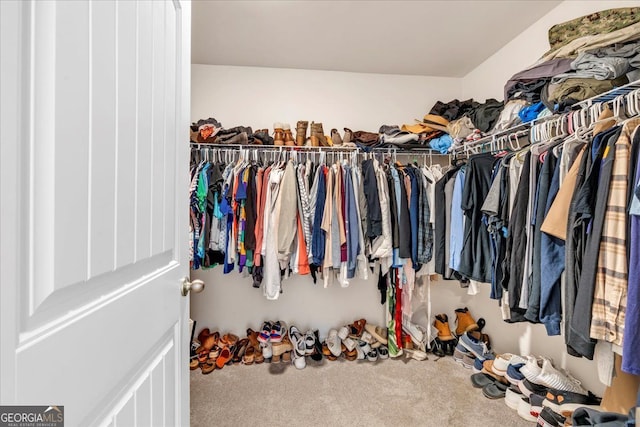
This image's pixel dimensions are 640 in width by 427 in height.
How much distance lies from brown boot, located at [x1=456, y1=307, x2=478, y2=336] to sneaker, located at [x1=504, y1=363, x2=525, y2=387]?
0.61 m

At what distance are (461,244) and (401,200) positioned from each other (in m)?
0.50

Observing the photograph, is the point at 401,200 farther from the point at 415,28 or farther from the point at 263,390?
the point at 263,390

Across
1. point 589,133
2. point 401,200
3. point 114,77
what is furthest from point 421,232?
point 114,77

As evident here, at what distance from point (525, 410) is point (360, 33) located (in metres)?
2.72

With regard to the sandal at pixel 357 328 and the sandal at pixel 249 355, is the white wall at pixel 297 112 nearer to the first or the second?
the sandal at pixel 357 328

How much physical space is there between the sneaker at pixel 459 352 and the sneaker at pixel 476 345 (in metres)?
0.03

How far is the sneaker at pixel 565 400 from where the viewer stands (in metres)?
1.44

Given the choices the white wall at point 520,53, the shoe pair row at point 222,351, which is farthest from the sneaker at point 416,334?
the white wall at point 520,53

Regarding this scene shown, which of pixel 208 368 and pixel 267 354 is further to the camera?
pixel 267 354

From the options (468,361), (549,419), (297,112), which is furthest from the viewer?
(297,112)

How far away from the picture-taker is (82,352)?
0.40 meters

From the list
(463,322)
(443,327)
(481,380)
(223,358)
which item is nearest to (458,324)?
(463,322)

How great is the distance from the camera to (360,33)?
2.07 m

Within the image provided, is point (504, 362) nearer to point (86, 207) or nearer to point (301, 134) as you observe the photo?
point (301, 134)
